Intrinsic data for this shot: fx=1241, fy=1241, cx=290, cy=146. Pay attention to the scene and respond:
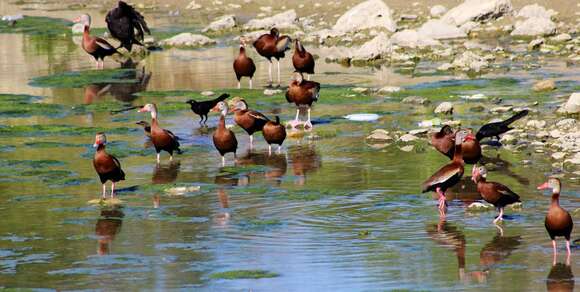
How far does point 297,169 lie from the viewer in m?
20.2

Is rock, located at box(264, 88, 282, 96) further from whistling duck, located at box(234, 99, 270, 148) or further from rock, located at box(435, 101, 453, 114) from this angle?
whistling duck, located at box(234, 99, 270, 148)

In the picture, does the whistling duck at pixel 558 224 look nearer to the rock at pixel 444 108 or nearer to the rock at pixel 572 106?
the rock at pixel 572 106

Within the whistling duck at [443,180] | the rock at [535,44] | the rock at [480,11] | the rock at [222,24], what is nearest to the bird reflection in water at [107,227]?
the whistling duck at [443,180]

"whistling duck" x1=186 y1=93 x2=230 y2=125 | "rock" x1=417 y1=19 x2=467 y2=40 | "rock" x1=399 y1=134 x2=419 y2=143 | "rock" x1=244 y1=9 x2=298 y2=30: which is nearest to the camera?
"rock" x1=399 y1=134 x2=419 y2=143

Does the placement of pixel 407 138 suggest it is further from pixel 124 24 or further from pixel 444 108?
pixel 124 24

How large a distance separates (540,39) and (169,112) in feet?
38.6

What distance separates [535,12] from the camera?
37.2 m

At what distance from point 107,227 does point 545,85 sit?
12.7 metres

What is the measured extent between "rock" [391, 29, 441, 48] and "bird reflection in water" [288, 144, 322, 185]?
12751mm

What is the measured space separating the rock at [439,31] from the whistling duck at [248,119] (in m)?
14.3

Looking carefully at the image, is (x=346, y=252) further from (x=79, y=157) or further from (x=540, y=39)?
(x=540, y=39)

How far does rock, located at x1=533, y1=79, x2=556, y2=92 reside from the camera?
2603 centimetres

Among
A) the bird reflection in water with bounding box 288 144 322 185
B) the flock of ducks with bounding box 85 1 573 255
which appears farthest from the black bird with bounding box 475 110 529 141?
the bird reflection in water with bounding box 288 144 322 185

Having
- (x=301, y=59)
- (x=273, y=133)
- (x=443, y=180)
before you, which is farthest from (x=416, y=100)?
(x=443, y=180)
